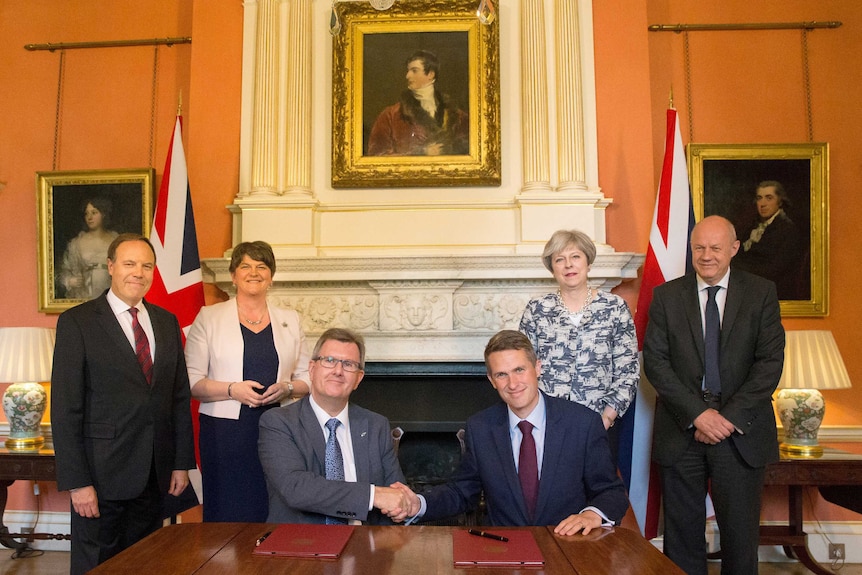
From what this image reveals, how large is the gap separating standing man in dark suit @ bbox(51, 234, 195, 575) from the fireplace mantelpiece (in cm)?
152

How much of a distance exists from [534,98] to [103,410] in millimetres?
2991

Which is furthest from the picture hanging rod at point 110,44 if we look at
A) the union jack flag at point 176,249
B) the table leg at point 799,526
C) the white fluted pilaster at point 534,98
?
the table leg at point 799,526

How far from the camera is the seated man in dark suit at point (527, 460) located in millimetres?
2129

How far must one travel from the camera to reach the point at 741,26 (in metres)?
4.65

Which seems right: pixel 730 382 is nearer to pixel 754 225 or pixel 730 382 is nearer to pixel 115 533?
pixel 754 225

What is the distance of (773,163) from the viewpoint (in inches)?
178

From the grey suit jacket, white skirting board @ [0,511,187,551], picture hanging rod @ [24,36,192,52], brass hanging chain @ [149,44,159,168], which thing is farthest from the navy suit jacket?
picture hanging rod @ [24,36,192,52]

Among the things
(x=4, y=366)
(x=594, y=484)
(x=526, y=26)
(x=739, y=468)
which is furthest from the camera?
(x=526, y=26)

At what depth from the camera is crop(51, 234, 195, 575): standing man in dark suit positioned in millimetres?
2527

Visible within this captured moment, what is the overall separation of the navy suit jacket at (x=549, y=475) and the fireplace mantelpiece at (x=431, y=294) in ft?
6.49

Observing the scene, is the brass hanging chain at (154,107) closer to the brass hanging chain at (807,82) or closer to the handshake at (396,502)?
the handshake at (396,502)

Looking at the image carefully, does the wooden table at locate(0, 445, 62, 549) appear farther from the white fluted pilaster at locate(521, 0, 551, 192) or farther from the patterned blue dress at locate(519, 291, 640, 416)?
the white fluted pilaster at locate(521, 0, 551, 192)

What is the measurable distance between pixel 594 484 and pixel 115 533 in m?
1.70

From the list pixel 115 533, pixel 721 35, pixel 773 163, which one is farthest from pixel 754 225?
pixel 115 533
